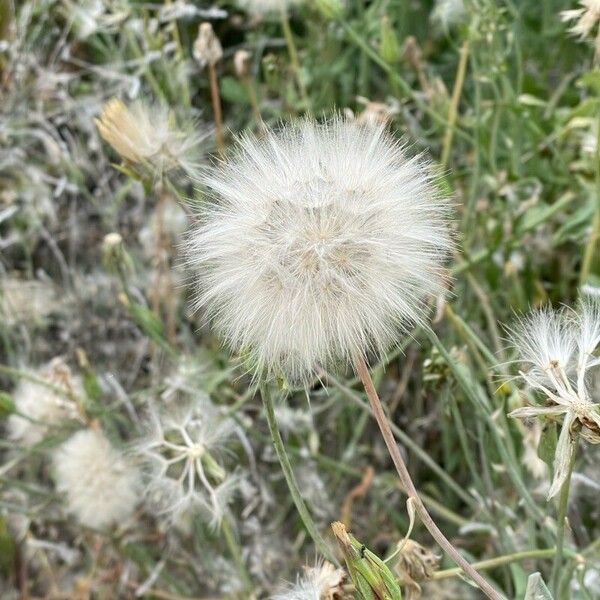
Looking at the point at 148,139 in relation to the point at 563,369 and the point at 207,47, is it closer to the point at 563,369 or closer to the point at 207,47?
the point at 207,47

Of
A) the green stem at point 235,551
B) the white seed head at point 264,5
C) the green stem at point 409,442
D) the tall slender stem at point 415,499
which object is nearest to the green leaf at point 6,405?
the green stem at point 235,551

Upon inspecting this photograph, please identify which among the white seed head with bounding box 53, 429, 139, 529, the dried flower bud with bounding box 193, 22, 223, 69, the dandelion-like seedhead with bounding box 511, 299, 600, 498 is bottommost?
the white seed head with bounding box 53, 429, 139, 529

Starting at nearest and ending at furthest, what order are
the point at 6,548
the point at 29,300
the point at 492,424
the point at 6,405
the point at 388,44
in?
the point at 492,424
the point at 6,405
the point at 388,44
the point at 6,548
the point at 29,300

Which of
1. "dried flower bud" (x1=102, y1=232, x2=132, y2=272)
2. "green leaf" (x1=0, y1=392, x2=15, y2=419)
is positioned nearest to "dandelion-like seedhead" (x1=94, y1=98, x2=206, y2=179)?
"dried flower bud" (x1=102, y1=232, x2=132, y2=272)

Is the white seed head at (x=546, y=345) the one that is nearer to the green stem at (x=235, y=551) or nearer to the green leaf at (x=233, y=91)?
the green stem at (x=235, y=551)

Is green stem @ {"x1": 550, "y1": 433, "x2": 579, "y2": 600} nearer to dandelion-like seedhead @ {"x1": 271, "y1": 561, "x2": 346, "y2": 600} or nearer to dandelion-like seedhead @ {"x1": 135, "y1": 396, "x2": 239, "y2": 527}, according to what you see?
dandelion-like seedhead @ {"x1": 271, "y1": 561, "x2": 346, "y2": 600}

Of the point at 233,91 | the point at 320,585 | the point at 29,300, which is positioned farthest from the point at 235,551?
the point at 233,91
